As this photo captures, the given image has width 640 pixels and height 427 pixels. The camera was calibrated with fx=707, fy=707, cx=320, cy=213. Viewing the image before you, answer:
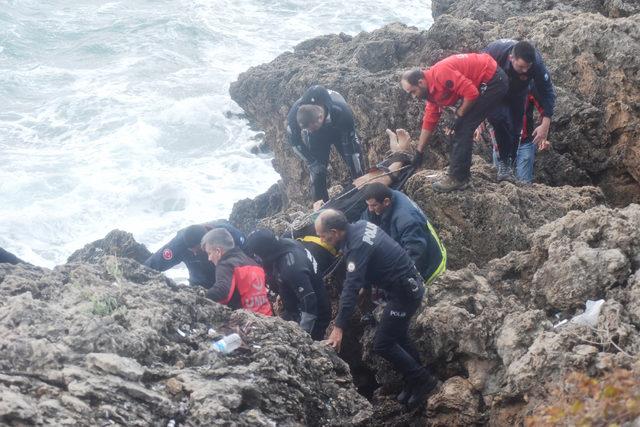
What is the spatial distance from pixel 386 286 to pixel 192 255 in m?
3.10

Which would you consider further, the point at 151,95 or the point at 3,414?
the point at 151,95

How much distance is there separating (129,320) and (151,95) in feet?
73.9

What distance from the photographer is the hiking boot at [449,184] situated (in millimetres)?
8875

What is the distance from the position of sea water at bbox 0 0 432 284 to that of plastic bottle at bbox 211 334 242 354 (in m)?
12.7

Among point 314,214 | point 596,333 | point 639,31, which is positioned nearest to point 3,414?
point 596,333

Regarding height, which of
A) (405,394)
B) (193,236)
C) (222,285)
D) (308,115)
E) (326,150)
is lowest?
(405,394)

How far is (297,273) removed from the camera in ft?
24.6

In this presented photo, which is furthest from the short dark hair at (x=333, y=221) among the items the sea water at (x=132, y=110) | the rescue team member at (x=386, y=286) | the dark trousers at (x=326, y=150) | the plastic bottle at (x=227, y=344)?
the sea water at (x=132, y=110)

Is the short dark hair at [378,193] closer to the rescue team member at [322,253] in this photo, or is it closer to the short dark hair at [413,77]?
the rescue team member at [322,253]

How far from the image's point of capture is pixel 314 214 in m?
8.83

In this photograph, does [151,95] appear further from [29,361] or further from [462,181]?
[29,361]

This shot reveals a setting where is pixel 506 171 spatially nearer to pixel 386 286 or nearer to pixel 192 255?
pixel 386 286

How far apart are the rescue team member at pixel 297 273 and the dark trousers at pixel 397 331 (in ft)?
2.96

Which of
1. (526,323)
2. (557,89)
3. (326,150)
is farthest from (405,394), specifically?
(557,89)
